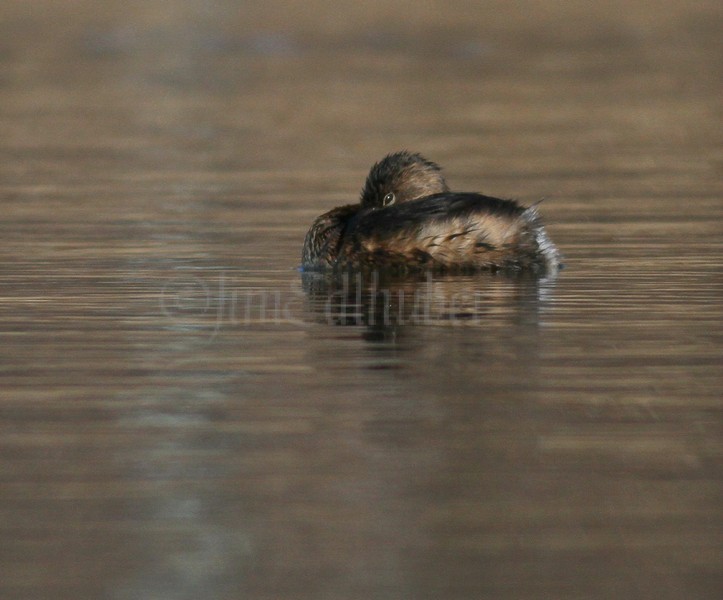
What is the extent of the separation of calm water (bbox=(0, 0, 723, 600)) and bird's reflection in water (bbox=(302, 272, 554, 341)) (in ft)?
0.11

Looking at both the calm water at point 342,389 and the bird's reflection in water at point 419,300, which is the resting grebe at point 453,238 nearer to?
the bird's reflection in water at point 419,300

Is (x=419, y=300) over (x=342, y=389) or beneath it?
over

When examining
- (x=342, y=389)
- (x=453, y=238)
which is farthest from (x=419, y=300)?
(x=342, y=389)

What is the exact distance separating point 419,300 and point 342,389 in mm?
2411

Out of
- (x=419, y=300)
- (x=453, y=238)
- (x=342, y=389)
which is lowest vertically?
(x=342, y=389)

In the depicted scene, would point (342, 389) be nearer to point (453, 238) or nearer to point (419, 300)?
point (419, 300)

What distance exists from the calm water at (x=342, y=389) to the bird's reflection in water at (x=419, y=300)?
1.4 inches

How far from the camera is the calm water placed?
5148 mm

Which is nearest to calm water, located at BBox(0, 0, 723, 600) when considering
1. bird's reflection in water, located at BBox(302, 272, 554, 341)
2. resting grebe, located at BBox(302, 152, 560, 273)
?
bird's reflection in water, located at BBox(302, 272, 554, 341)

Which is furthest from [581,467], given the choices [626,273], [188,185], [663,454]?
[188,185]

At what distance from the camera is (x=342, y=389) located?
7152 mm

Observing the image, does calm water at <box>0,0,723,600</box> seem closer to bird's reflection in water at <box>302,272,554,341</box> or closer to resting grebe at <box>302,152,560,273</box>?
bird's reflection in water at <box>302,272,554,341</box>

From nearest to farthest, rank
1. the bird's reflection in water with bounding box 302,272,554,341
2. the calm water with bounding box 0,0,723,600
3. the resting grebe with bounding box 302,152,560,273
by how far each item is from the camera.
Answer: the calm water with bounding box 0,0,723,600, the bird's reflection in water with bounding box 302,272,554,341, the resting grebe with bounding box 302,152,560,273

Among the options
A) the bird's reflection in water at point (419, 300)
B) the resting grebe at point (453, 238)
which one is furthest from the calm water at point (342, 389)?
the resting grebe at point (453, 238)
